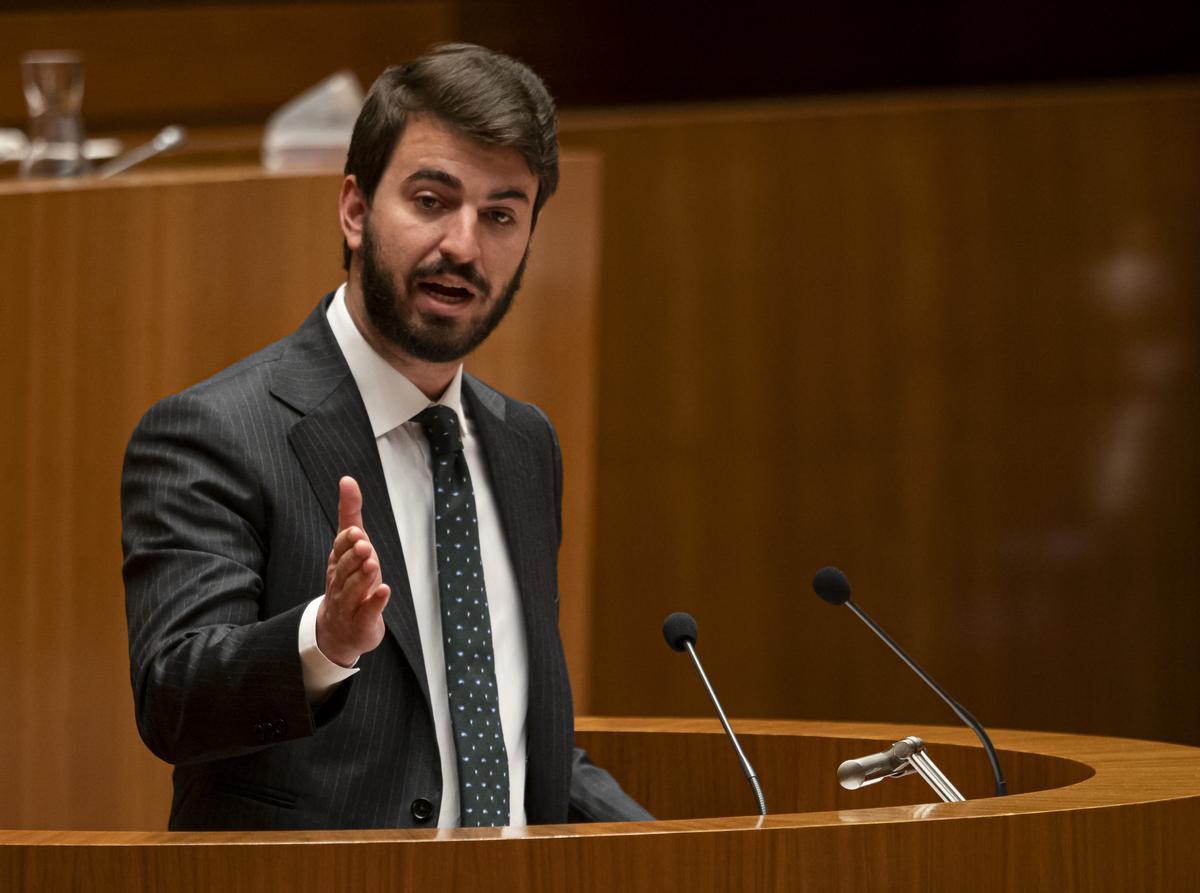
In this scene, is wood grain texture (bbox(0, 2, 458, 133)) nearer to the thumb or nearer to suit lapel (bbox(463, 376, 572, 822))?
suit lapel (bbox(463, 376, 572, 822))

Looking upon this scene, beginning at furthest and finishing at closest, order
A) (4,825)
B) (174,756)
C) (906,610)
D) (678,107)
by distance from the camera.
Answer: (678,107) < (906,610) < (4,825) < (174,756)

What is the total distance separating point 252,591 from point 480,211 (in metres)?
0.51

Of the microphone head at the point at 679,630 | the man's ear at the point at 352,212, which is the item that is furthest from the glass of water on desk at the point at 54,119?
the microphone head at the point at 679,630

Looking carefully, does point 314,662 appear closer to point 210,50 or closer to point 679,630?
point 679,630

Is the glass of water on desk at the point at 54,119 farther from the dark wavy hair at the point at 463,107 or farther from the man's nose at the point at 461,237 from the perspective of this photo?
the man's nose at the point at 461,237

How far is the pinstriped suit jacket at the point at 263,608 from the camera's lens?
1.51m

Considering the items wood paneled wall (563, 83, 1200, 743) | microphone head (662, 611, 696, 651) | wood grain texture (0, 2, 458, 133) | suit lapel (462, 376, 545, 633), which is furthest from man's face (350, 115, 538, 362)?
wood grain texture (0, 2, 458, 133)

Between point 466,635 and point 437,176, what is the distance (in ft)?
1.66

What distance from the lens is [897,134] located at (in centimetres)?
493

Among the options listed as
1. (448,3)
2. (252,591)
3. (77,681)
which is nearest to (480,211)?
(252,591)

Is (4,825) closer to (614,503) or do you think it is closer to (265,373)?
(265,373)

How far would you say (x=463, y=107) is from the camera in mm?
1865

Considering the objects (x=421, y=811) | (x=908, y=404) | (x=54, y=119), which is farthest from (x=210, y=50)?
(x=421, y=811)

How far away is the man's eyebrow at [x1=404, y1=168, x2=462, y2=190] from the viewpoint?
1.86 m
